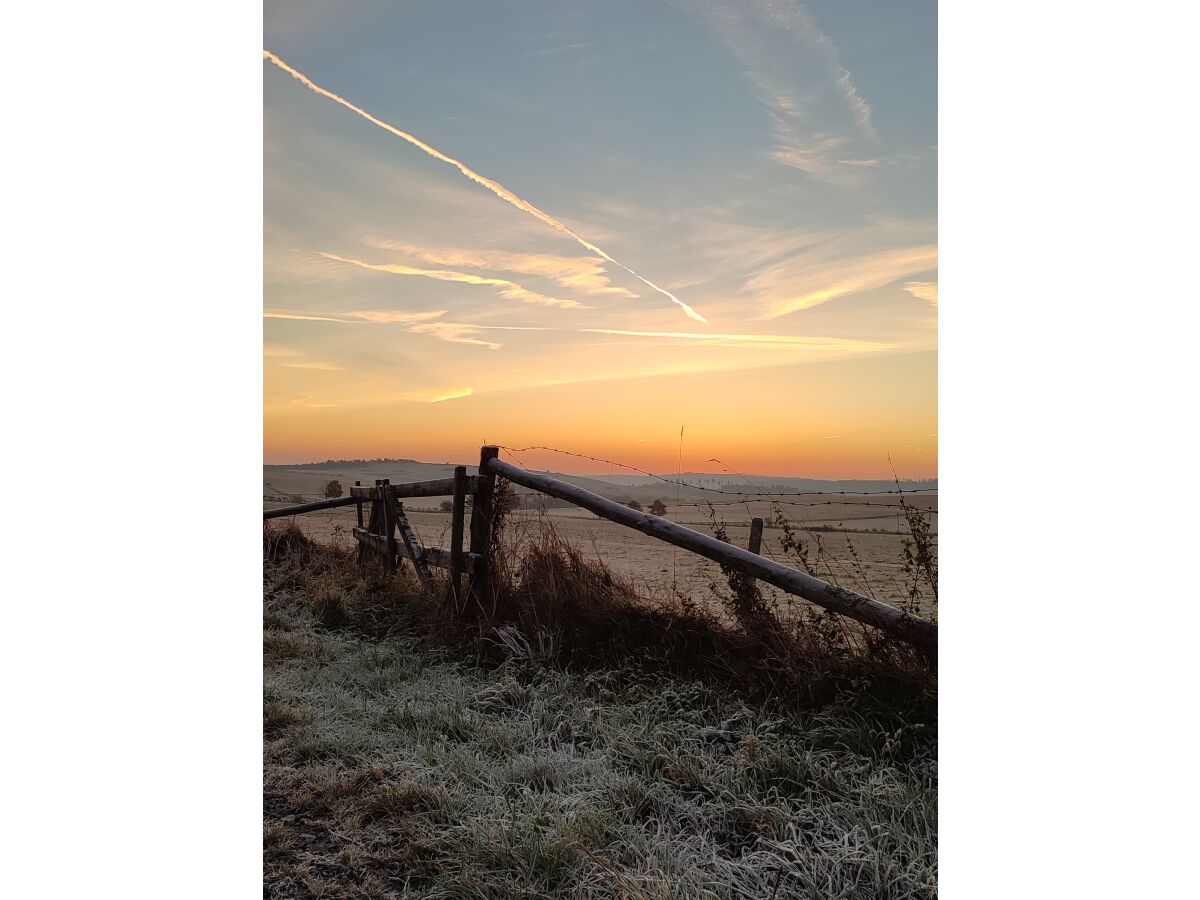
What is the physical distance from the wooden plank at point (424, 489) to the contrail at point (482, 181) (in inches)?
70.6

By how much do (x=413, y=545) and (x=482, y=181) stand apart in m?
2.95

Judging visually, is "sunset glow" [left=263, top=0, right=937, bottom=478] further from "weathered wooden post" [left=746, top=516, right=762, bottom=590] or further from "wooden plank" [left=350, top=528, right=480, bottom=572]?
"wooden plank" [left=350, top=528, right=480, bottom=572]

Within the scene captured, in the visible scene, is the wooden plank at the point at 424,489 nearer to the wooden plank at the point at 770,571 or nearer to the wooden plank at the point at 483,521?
the wooden plank at the point at 483,521

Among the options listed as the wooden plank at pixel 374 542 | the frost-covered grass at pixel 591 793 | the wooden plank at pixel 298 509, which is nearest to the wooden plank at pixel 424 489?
the wooden plank at pixel 374 542

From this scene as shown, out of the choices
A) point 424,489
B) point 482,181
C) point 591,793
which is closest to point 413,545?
point 424,489

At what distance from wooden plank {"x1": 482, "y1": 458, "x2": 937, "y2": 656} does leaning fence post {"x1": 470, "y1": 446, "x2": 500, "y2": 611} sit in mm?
689

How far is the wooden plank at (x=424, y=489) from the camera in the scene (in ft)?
15.8

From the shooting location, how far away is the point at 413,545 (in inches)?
216

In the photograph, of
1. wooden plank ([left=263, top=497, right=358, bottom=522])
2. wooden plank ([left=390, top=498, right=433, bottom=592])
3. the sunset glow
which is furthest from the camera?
wooden plank ([left=263, top=497, right=358, bottom=522])

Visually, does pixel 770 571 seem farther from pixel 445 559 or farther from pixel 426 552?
pixel 426 552

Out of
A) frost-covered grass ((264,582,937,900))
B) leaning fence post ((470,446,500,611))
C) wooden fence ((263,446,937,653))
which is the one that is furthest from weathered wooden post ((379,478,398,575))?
frost-covered grass ((264,582,937,900))

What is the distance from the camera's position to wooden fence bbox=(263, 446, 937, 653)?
2.81 m
